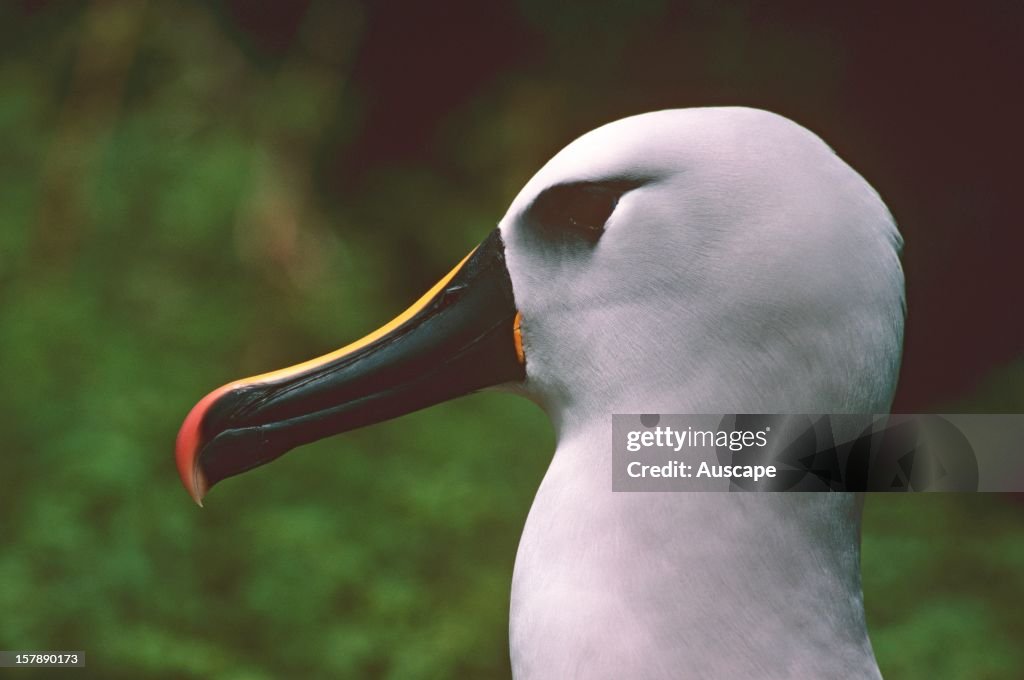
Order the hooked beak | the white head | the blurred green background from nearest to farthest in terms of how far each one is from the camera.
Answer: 1. the white head
2. the hooked beak
3. the blurred green background

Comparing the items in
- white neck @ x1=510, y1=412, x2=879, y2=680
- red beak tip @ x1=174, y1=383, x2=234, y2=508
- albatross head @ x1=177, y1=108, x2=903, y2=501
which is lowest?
white neck @ x1=510, y1=412, x2=879, y2=680

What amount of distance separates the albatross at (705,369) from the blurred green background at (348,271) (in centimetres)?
168

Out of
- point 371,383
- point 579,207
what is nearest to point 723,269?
point 579,207

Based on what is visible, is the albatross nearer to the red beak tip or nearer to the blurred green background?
the red beak tip

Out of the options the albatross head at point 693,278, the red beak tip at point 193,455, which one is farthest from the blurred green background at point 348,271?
the albatross head at point 693,278

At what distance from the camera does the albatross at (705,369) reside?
122cm

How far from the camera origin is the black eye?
4.30ft

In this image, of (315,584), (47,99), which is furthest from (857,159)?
(47,99)

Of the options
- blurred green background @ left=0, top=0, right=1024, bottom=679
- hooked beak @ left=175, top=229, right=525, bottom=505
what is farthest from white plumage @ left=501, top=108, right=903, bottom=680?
blurred green background @ left=0, top=0, right=1024, bottom=679

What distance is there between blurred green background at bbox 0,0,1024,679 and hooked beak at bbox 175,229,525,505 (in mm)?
1529

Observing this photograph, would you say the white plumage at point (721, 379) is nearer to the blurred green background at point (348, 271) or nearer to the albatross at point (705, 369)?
the albatross at point (705, 369)

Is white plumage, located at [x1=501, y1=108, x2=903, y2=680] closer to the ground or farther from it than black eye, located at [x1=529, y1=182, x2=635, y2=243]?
closer to the ground

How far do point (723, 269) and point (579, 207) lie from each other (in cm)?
17

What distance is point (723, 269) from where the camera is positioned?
1237 mm
